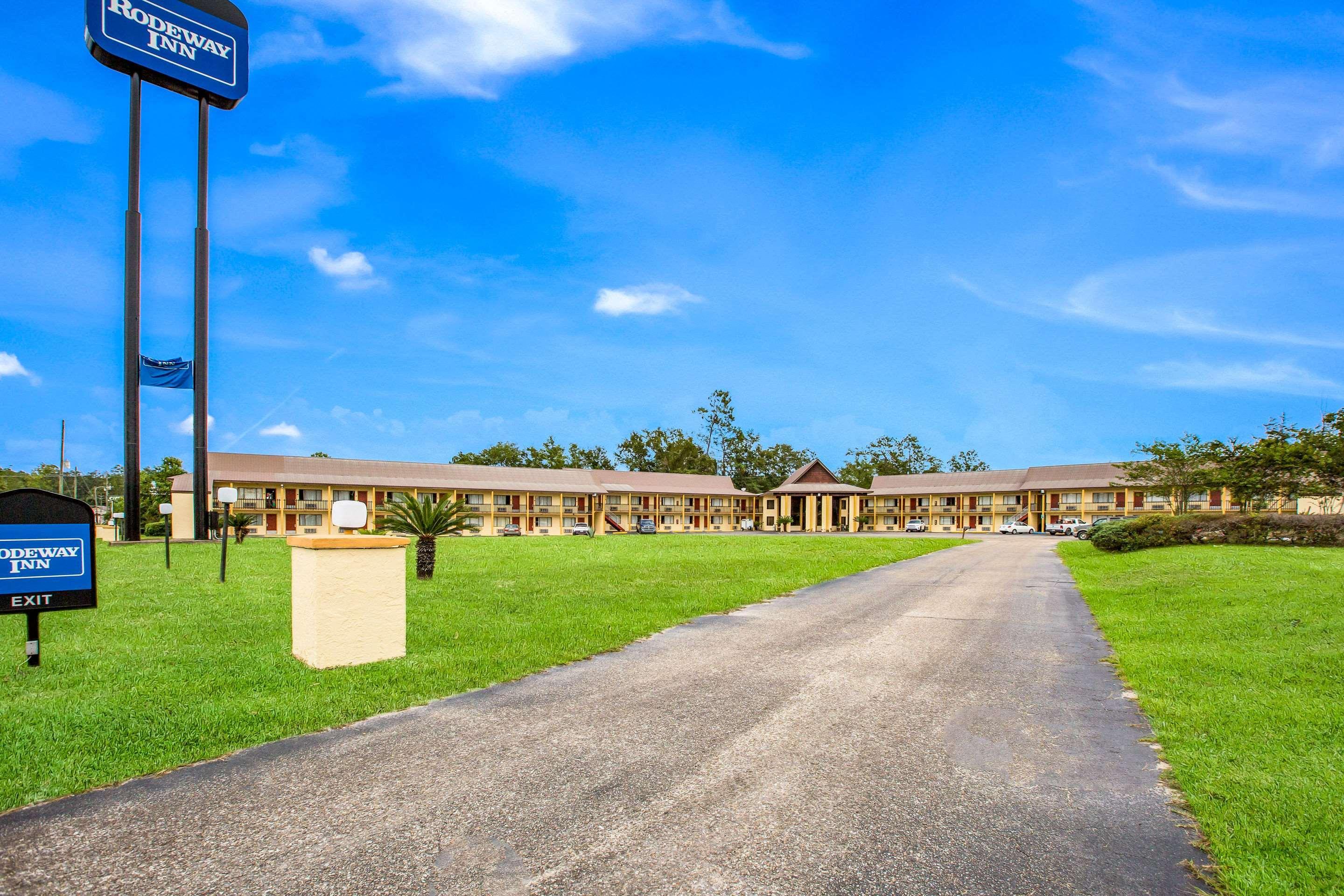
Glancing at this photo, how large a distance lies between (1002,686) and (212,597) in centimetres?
1457

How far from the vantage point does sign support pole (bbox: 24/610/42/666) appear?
26.6 feet

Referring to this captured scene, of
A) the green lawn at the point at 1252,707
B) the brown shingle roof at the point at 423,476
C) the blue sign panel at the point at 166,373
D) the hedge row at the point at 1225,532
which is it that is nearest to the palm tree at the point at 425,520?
the green lawn at the point at 1252,707

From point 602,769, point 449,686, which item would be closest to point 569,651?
point 449,686

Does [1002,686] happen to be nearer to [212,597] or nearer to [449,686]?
[449,686]

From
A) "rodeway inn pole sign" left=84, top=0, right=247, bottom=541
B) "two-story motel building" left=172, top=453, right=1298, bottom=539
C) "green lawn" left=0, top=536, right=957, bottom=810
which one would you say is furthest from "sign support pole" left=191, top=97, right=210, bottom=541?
"two-story motel building" left=172, top=453, right=1298, bottom=539

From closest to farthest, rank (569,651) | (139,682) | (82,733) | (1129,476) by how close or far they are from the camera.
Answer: (82,733) < (139,682) < (569,651) < (1129,476)

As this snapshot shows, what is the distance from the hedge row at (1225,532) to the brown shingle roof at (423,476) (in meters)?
57.2

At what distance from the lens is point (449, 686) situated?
24.4 ft

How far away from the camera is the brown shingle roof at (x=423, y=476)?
64.8 metres

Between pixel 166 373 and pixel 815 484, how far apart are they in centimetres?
6946

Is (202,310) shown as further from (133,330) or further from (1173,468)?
(1173,468)

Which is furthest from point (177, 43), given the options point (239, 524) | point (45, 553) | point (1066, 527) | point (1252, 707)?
point (1066, 527)

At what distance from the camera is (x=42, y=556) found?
26.2ft

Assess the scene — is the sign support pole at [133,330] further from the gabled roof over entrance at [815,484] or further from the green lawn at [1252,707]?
the gabled roof over entrance at [815,484]
